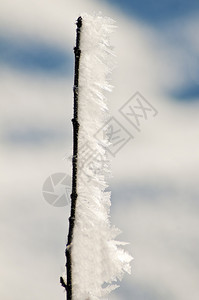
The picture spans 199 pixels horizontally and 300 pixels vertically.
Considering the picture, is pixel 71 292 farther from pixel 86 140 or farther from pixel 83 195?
pixel 86 140

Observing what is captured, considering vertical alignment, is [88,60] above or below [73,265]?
above

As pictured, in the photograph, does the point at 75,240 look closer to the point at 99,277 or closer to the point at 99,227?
the point at 99,227

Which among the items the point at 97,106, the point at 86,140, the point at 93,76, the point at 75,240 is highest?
the point at 93,76

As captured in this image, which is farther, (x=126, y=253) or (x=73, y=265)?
(x=126, y=253)

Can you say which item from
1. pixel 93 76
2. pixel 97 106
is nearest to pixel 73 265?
pixel 97 106

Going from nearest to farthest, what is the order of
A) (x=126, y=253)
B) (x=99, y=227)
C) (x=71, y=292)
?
(x=71, y=292)
(x=99, y=227)
(x=126, y=253)

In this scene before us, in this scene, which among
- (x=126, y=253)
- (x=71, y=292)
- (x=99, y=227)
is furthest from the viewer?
(x=126, y=253)
